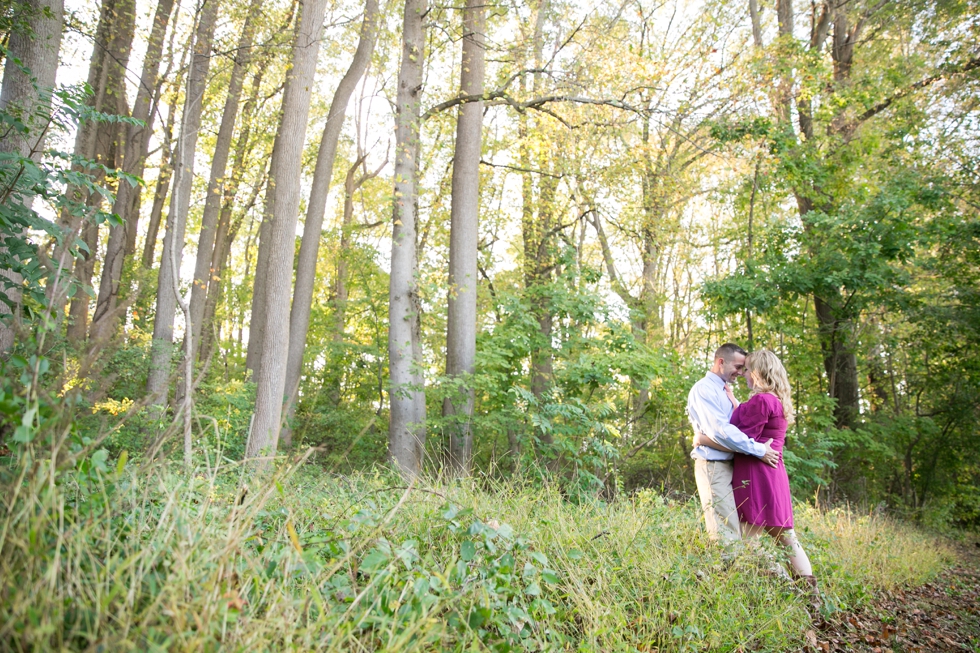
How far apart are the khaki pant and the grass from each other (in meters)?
0.17

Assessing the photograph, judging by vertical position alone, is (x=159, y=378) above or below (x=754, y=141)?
below

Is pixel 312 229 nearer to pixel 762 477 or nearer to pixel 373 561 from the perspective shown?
pixel 762 477

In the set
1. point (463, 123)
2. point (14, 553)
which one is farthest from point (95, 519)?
point (463, 123)

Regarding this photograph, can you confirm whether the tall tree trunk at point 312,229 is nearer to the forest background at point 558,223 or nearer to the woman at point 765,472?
the forest background at point 558,223

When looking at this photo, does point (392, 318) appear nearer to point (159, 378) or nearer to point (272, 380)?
point (272, 380)

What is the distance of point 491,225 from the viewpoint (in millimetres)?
16125

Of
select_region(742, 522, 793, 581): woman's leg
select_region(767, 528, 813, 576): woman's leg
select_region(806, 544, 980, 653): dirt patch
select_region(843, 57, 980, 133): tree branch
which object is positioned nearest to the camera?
select_region(806, 544, 980, 653): dirt patch

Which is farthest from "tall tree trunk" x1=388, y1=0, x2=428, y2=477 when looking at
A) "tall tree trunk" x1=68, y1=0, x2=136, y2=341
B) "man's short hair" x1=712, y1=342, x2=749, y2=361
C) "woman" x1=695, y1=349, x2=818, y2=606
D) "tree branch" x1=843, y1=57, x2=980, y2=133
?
"tree branch" x1=843, y1=57, x2=980, y2=133

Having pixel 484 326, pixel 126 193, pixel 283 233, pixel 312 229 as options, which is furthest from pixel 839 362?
pixel 126 193

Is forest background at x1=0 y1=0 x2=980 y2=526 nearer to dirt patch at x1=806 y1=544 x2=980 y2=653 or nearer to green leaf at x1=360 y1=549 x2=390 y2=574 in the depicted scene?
dirt patch at x1=806 y1=544 x2=980 y2=653

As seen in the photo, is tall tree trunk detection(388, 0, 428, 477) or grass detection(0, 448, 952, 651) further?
tall tree trunk detection(388, 0, 428, 477)

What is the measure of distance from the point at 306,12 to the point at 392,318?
4.35 metres

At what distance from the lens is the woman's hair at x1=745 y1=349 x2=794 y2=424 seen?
16.0 ft

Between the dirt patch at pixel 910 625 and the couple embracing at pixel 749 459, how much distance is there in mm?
415
